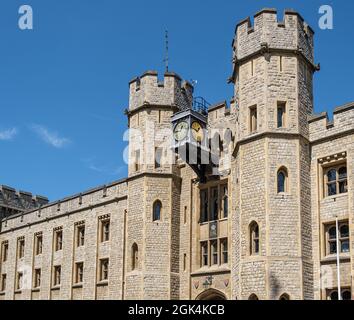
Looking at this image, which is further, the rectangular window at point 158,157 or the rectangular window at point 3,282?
the rectangular window at point 3,282

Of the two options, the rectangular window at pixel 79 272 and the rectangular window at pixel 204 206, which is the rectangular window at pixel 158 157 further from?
the rectangular window at pixel 79 272

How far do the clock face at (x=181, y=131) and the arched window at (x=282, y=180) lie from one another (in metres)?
5.50

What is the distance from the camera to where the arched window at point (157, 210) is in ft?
97.9

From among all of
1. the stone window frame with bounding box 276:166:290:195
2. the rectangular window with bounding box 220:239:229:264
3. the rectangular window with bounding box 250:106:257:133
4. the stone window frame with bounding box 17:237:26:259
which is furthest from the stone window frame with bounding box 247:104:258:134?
the stone window frame with bounding box 17:237:26:259

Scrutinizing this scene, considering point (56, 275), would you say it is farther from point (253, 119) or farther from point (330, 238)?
point (330, 238)

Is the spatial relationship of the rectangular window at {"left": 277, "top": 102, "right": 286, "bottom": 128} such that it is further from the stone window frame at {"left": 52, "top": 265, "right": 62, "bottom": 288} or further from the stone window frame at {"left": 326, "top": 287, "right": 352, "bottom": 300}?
the stone window frame at {"left": 52, "top": 265, "right": 62, "bottom": 288}

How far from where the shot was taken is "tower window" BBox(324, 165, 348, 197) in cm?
2388

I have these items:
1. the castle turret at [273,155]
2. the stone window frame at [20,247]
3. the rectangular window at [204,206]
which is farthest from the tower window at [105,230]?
the castle turret at [273,155]

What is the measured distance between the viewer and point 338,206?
77.2 feet

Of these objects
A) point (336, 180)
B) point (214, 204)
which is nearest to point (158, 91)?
point (214, 204)

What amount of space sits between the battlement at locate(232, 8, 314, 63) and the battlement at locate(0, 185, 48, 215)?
86.4ft
